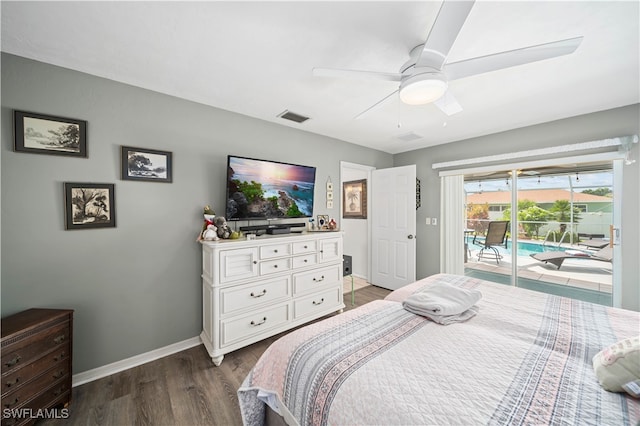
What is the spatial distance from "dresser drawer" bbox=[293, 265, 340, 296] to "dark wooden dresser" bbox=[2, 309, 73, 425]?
1.74 meters

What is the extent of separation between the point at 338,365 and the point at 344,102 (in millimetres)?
2264

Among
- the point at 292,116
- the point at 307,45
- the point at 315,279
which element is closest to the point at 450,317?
the point at 315,279

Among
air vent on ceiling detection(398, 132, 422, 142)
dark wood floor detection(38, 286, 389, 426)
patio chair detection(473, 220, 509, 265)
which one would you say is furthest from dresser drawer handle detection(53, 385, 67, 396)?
patio chair detection(473, 220, 509, 265)

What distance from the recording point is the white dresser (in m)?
2.08

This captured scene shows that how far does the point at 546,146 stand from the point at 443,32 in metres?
2.89

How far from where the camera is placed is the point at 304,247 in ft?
8.70

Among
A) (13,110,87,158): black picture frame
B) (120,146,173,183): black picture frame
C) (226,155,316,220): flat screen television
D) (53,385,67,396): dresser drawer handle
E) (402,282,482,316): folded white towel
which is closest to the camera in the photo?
(402,282,482,316): folded white towel

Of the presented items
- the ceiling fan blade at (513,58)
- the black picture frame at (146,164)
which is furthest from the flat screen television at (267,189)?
the ceiling fan blade at (513,58)

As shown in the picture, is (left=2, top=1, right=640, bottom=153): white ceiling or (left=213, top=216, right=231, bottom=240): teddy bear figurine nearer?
(left=2, top=1, right=640, bottom=153): white ceiling

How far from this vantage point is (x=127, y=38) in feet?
4.92

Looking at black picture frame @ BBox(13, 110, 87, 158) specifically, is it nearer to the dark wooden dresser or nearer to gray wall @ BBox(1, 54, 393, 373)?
gray wall @ BBox(1, 54, 393, 373)

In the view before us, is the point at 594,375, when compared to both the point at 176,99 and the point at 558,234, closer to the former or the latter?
the point at 558,234

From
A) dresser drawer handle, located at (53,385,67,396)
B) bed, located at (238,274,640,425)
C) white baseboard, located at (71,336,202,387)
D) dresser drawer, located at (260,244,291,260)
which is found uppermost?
dresser drawer, located at (260,244,291,260)

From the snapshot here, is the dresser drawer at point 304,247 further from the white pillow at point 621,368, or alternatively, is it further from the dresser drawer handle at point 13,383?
the white pillow at point 621,368
